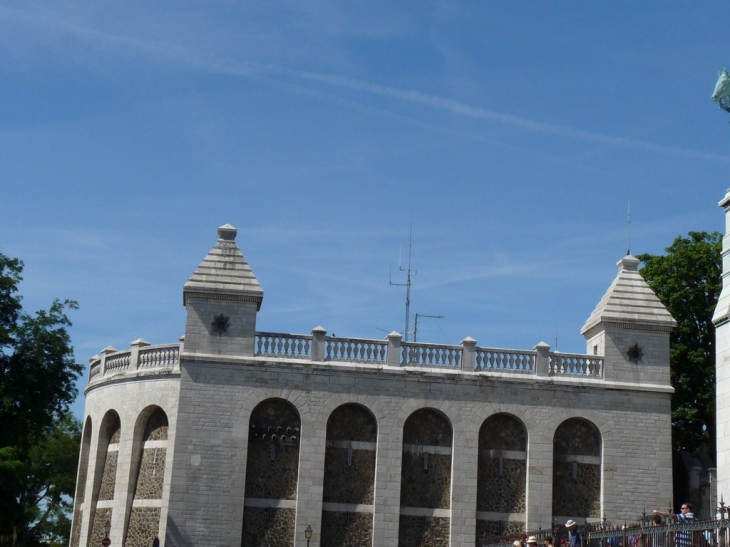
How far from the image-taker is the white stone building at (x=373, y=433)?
38156 millimetres

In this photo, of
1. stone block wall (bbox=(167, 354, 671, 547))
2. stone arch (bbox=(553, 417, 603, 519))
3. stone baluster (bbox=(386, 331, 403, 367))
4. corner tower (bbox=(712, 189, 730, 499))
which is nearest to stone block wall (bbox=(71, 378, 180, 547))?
stone block wall (bbox=(167, 354, 671, 547))

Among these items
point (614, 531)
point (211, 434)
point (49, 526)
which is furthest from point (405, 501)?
point (49, 526)

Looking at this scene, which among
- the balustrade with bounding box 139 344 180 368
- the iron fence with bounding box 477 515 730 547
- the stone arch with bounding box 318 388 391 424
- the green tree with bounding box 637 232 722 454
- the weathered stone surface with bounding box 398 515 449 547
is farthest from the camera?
the green tree with bounding box 637 232 722 454

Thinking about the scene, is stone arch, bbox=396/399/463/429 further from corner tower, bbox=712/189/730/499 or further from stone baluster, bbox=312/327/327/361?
corner tower, bbox=712/189/730/499

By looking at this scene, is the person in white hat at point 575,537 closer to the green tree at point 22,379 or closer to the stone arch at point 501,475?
the stone arch at point 501,475

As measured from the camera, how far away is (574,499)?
39.4 m

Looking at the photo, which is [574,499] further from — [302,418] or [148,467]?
[148,467]

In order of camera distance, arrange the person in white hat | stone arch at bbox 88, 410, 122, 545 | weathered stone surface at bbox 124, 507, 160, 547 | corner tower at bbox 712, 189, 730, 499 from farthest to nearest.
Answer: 1. stone arch at bbox 88, 410, 122, 545
2. weathered stone surface at bbox 124, 507, 160, 547
3. corner tower at bbox 712, 189, 730, 499
4. the person in white hat

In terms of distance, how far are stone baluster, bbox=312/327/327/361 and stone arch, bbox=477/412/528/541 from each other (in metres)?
5.62

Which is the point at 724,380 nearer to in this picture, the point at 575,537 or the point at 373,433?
the point at 575,537

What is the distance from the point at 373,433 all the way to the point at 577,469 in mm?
6602

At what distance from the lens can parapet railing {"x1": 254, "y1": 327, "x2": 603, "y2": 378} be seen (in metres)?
39.3

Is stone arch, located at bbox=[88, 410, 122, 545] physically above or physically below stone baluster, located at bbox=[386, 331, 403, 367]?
below

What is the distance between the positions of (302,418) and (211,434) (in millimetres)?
2841
